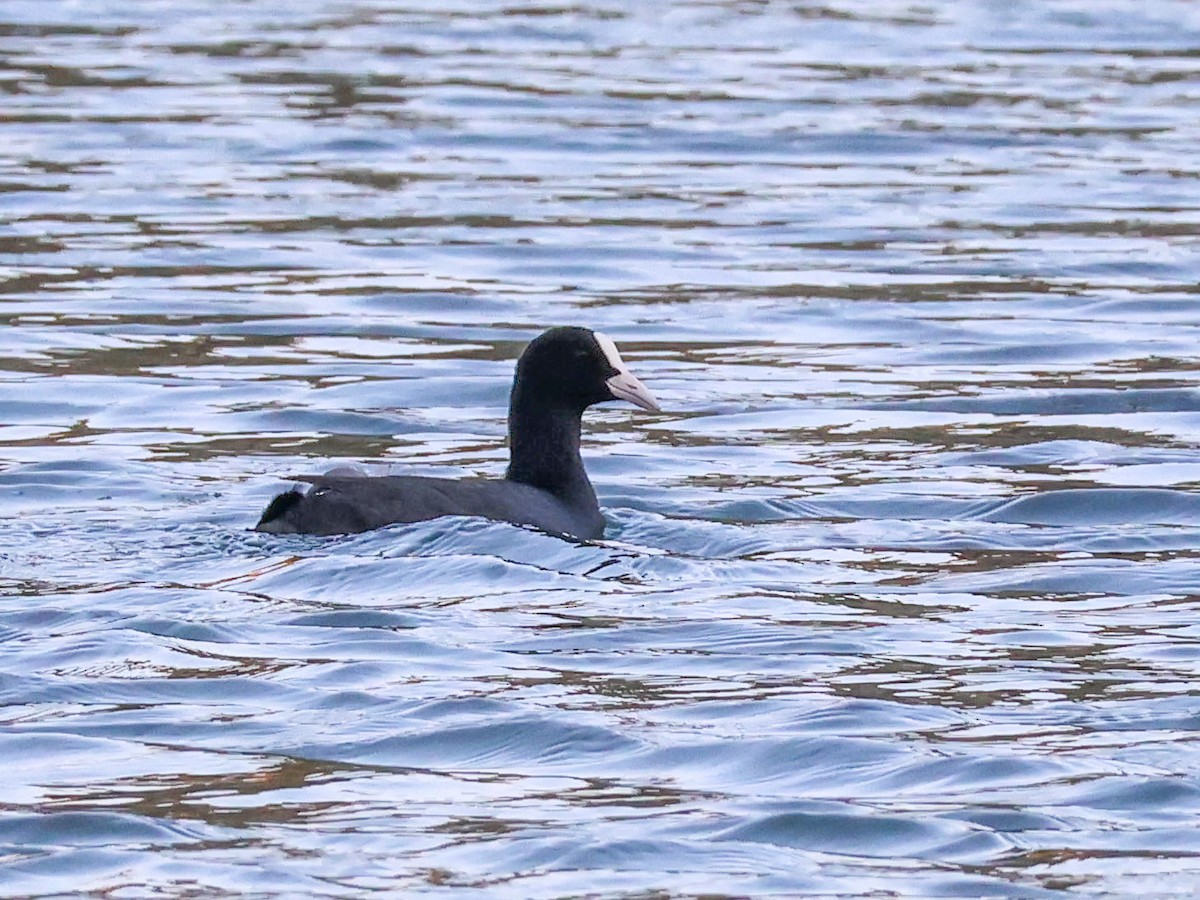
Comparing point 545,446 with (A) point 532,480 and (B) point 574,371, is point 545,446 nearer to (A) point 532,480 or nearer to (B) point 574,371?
(A) point 532,480

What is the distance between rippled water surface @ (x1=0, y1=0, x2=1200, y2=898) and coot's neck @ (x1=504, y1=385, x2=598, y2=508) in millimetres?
299

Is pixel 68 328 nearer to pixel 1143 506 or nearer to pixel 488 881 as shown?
pixel 1143 506

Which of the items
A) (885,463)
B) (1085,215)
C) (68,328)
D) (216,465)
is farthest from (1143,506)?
(1085,215)

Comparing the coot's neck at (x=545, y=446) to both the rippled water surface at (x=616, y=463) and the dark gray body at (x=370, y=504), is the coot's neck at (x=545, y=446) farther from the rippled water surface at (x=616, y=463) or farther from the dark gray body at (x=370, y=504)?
the dark gray body at (x=370, y=504)

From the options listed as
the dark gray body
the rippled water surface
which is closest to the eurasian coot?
the dark gray body

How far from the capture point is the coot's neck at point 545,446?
1049 cm

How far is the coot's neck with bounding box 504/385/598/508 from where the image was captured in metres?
10.5

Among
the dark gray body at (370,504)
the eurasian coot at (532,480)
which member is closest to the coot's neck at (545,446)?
the eurasian coot at (532,480)

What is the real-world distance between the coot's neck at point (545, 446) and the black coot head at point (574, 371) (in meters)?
0.04

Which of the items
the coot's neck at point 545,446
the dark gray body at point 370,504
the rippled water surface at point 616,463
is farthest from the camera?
the coot's neck at point 545,446

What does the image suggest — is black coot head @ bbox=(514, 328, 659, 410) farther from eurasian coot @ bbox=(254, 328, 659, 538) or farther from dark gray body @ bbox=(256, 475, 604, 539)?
dark gray body @ bbox=(256, 475, 604, 539)

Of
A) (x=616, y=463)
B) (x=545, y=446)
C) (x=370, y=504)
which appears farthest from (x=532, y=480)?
(x=616, y=463)

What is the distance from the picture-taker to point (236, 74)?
2370cm

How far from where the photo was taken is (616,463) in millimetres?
11953
